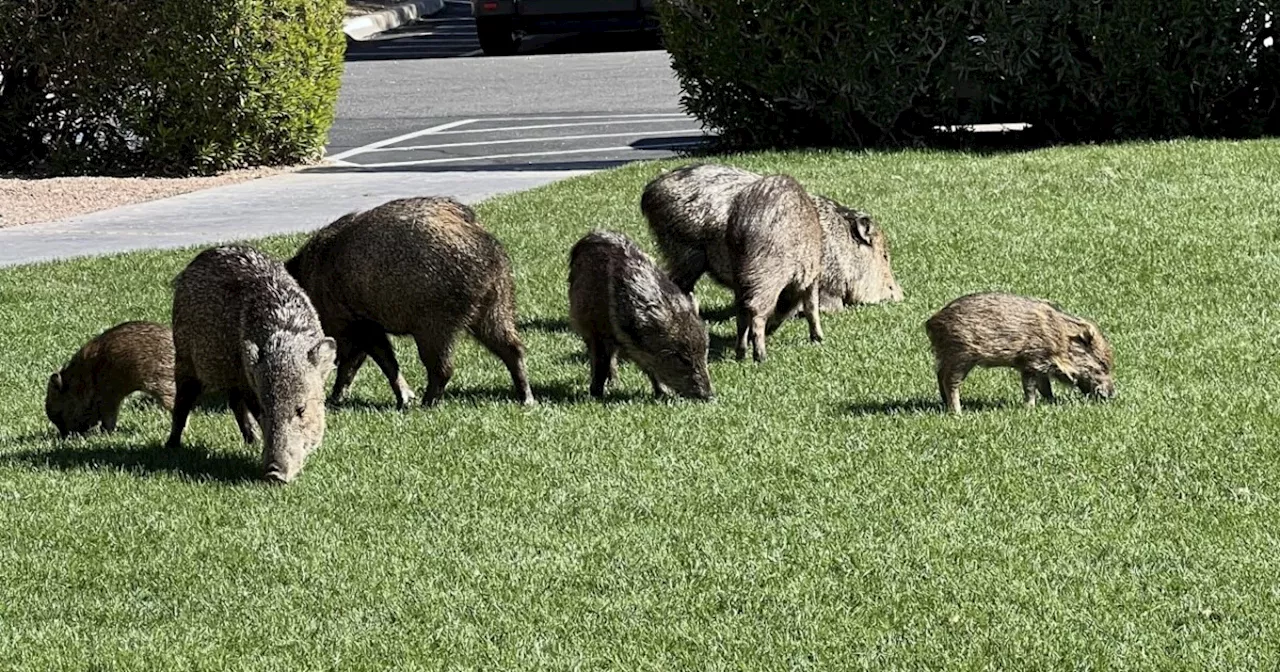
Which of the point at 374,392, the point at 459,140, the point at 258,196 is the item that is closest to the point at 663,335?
the point at 374,392

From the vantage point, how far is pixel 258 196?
47.1ft

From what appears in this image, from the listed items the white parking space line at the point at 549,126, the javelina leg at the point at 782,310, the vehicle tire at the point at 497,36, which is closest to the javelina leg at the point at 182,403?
the javelina leg at the point at 782,310

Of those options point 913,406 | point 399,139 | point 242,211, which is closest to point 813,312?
point 913,406

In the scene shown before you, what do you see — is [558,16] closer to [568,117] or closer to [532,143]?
[568,117]

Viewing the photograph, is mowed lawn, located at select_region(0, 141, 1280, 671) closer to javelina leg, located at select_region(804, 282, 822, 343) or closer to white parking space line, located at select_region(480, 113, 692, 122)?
javelina leg, located at select_region(804, 282, 822, 343)

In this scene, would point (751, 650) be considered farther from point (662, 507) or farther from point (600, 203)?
point (600, 203)

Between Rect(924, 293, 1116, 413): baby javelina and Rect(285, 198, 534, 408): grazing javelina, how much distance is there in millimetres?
1772

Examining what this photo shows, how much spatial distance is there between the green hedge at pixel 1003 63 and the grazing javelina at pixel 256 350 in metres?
7.46

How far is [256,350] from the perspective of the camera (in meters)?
6.86

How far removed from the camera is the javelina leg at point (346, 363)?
26.4 ft

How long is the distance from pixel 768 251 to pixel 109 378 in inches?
113

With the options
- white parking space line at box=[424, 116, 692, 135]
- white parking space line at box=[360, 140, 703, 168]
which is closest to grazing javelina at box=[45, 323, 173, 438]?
white parking space line at box=[360, 140, 703, 168]

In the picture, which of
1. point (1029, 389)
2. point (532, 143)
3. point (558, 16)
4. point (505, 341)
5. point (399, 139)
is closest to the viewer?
point (1029, 389)

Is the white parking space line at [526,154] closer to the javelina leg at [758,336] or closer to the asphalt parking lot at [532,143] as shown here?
the asphalt parking lot at [532,143]
